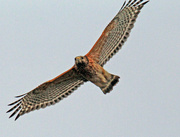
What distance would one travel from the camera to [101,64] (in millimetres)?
15188

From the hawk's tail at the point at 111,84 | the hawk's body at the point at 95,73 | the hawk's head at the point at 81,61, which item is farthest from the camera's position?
the hawk's tail at the point at 111,84

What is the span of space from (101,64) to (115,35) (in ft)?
3.75

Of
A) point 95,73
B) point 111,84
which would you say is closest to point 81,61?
Answer: point 95,73

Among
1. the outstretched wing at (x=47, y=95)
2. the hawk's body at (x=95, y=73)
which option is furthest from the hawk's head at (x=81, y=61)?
the outstretched wing at (x=47, y=95)

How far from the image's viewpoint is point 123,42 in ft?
49.8

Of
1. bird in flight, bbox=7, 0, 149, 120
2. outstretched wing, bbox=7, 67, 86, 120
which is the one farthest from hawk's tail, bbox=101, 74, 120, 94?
outstretched wing, bbox=7, 67, 86, 120

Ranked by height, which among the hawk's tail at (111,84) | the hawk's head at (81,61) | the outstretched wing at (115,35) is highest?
the outstretched wing at (115,35)

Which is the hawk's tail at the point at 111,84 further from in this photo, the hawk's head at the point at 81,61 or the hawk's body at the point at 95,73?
the hawk's head at the point at 81,61

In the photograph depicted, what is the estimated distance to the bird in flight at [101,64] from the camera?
14938 millimetres

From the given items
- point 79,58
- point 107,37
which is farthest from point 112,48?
point 79,58

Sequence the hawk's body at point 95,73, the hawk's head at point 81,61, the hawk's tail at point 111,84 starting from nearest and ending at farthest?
1. the hawk's head at point 81,61
2. the hawk's body at point 95,73
3. the hawk's tail at point 111,84

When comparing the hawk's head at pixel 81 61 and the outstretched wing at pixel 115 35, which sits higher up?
the outstretched wing at pixel 115 35

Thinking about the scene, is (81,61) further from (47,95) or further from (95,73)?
(47,95)

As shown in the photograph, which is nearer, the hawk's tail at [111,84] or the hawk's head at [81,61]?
the hawk's head at [81,61]
